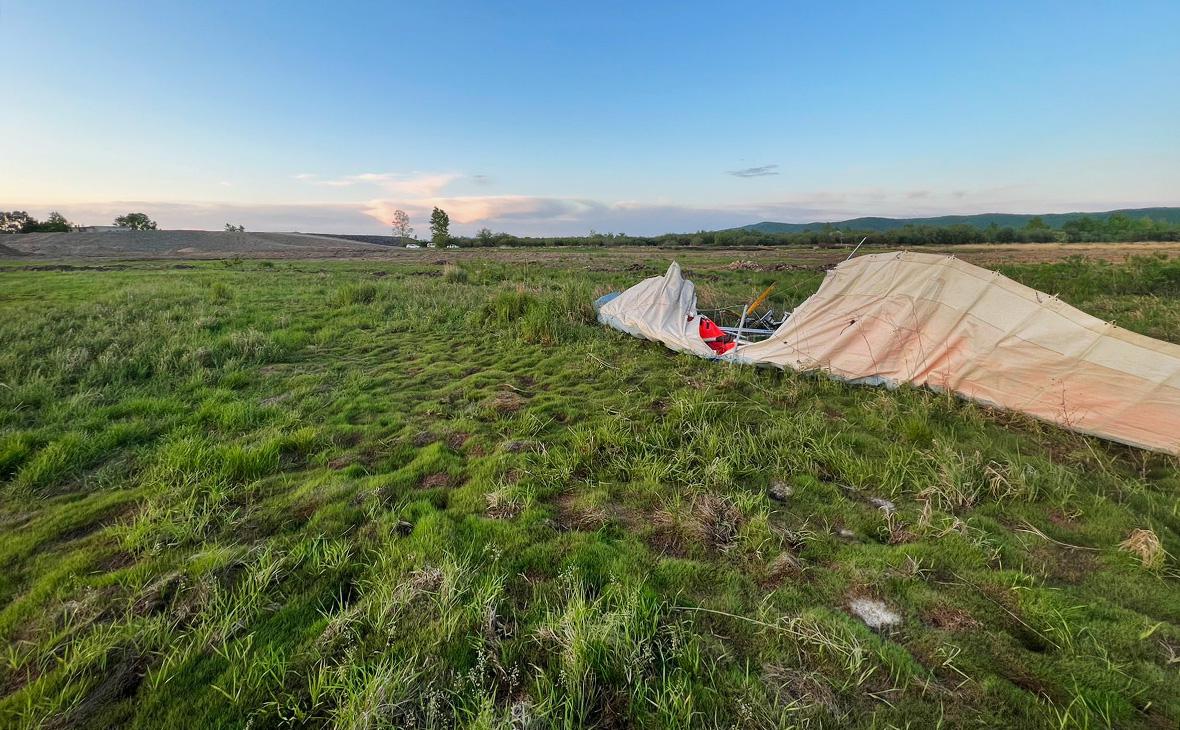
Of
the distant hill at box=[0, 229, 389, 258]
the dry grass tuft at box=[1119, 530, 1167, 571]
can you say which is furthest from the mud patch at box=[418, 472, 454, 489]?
the distant hill at box=[0, 229, 389, 258]

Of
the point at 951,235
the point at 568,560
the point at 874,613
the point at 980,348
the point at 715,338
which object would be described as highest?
the point at 951,235

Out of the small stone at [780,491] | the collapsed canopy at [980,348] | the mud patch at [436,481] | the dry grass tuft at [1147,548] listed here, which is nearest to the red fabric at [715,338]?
the collapsed canopy at [980,348]

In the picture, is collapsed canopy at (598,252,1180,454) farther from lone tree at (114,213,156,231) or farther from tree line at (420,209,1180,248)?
lone tree at (114,213,156,231)

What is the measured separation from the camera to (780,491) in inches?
151

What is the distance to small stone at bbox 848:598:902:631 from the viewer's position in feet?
7.86

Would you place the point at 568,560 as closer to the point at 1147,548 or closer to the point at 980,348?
the point at 1147,548

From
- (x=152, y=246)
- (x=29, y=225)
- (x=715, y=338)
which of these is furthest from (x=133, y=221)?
(x=715, y=338)

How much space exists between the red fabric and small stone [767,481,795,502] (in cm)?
389

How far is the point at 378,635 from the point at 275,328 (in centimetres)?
1006

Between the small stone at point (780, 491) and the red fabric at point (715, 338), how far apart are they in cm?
389

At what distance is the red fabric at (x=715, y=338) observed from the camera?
799 centimetres

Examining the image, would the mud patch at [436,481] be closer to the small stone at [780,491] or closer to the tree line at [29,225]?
the small stone at [780,491]

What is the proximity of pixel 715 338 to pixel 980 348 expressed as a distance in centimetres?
406

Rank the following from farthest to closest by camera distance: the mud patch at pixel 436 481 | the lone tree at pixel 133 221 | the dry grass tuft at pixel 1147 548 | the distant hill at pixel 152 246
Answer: the lone tree at pixel 133 221, the distant hill at pixel 152 246, the mud patch at pixel 436 481, the dry grass tuft at pixel 1147 548
